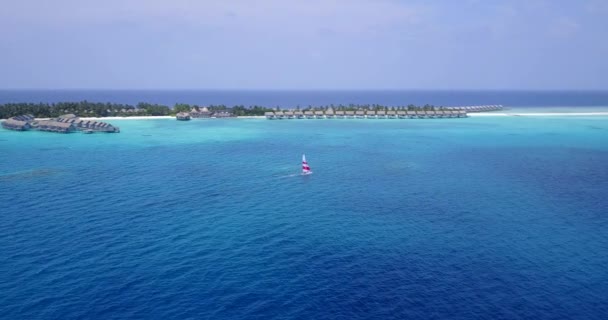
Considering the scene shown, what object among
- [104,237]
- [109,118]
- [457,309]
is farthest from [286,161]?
[109,118]

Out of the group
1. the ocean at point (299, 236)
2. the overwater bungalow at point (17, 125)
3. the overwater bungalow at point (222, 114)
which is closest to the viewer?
the ocean at point (299, 236)

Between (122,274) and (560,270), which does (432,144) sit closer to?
(560,270)

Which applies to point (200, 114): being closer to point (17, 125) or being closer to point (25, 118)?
point (25, 118)

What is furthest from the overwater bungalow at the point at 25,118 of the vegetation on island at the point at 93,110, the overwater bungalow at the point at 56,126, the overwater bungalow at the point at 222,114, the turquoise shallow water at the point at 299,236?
the overwater bungalow at the point at 222,114

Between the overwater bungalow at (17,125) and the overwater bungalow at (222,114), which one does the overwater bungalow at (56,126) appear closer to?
the overwater bungalow at (17,125)

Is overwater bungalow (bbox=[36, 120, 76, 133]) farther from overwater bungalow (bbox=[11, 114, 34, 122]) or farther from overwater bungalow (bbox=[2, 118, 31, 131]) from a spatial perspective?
overwater bungalow (bbox=[11, 114, 34, 122])

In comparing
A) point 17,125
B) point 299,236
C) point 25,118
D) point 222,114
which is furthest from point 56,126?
point 299,236

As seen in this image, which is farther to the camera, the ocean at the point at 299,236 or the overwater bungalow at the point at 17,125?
the overwater bungalow at the point at 17,125

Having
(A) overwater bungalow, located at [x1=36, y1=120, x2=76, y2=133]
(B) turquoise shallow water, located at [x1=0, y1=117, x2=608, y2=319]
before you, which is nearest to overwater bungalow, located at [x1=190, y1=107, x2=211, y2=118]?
(A) overwater bungalow, located at [x1=36, y1=120, x2=76, y2=133]
